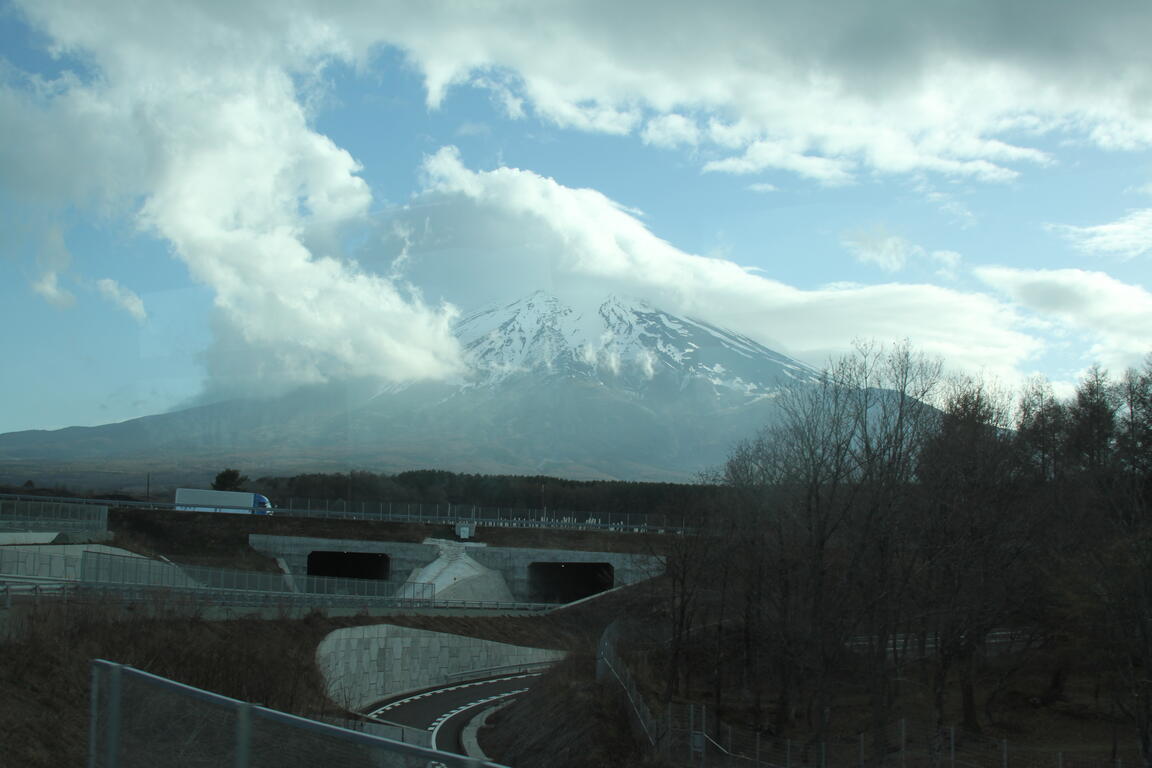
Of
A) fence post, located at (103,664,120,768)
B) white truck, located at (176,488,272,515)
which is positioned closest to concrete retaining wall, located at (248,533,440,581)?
white truck, located at (176,488,272,515)

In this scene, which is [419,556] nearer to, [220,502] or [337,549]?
[337,549]

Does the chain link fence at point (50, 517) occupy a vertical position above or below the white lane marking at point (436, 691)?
above

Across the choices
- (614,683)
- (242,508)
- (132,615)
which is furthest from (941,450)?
(242,508)

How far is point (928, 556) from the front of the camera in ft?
96.7

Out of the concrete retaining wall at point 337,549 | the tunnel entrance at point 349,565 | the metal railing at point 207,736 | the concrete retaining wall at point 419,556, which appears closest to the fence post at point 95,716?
the metal railing at point 207,736

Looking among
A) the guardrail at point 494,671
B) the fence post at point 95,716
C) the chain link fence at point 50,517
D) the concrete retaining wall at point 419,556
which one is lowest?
the guardrail at point 494,671

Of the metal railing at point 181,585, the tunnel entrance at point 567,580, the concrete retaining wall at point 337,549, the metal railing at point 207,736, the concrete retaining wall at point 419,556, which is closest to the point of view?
the metal railing at point 207,736

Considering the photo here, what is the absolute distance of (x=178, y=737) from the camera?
22.4 ft

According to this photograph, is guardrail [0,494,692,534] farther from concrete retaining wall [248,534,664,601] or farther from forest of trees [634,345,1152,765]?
forest of trees [634,345,1152,765]

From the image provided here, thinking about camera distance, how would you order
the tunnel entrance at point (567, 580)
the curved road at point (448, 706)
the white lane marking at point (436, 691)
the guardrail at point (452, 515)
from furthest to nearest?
the guardrail at point (452, 515) → the tunnel entrance at point (567, 580) → the white lane marking at point (436, 691) → the curved road at point (448, 706)

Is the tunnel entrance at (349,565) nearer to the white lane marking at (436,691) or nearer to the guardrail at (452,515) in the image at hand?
the guardrail at (452,515)

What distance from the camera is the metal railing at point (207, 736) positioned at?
5305 millimetres

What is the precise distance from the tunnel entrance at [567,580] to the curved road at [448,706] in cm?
3460

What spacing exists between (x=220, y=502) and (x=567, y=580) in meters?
33.3
